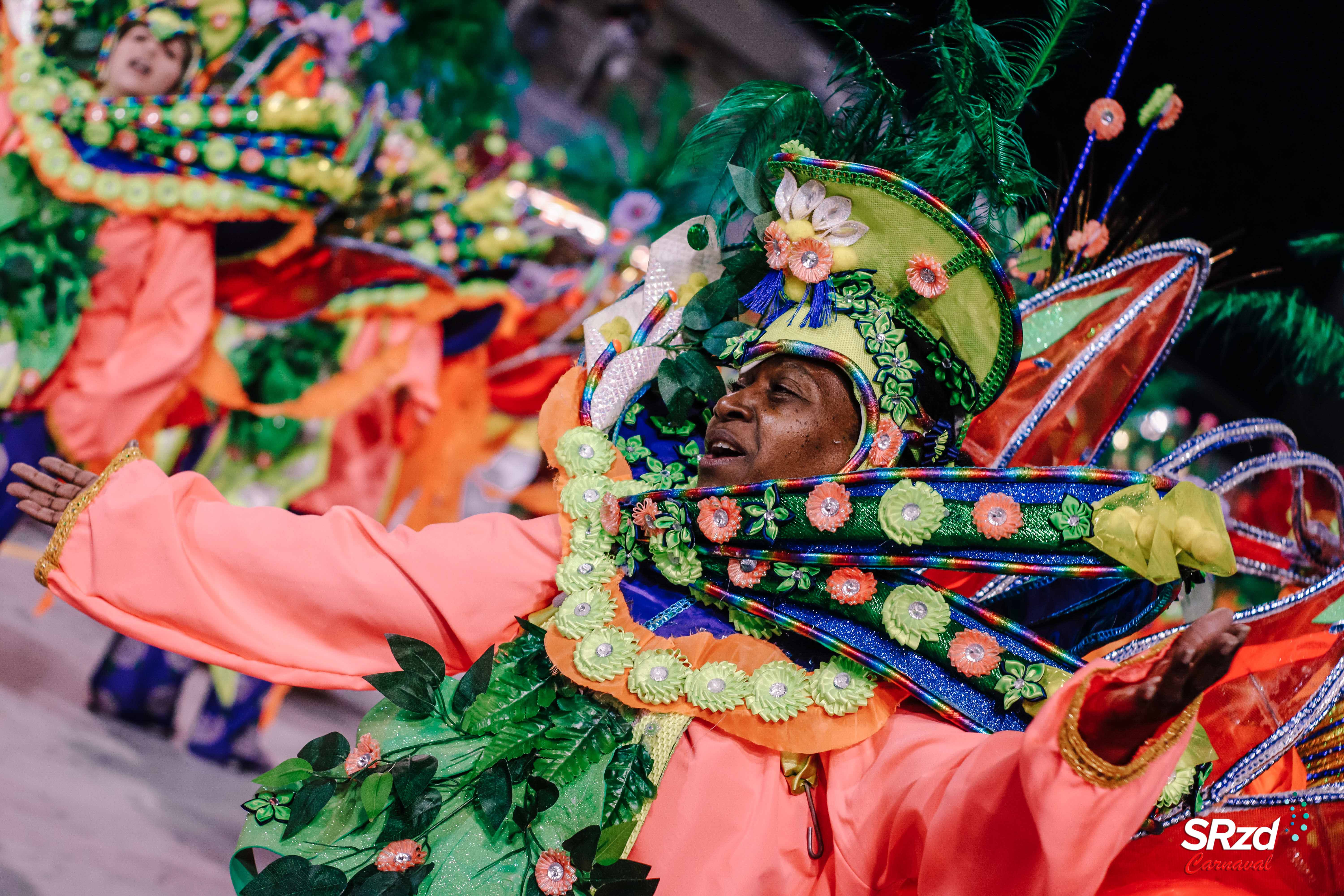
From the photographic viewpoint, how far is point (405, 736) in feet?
5.41

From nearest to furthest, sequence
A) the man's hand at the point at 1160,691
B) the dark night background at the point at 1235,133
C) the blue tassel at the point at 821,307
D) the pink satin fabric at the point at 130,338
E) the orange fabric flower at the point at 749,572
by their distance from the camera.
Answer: the man's hand at the point at 1160,691 → the orange fabric flower at the point at 749,572 → the blue tassel at the point at 821,307 → the dark night background at the point at 1235,133 → the pink satin fabric at the point at 130,338

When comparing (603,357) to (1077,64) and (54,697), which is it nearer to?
(1077,64)

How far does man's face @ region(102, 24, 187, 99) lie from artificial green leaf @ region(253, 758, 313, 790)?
2.91 metres

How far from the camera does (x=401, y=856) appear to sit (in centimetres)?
150

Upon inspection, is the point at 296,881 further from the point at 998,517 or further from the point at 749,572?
the point at 998,517

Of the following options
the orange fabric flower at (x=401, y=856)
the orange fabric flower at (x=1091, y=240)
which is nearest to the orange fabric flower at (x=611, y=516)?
the orange fabric flower at (x=401, y=856)

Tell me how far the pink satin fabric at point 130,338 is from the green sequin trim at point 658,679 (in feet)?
8.58

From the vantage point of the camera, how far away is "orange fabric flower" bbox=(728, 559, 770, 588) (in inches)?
65.9

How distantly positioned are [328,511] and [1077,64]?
5.59ft

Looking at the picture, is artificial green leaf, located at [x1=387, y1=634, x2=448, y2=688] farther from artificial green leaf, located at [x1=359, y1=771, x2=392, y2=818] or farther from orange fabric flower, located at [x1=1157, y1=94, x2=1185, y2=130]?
orange fabric flower, located at [x1=1157, y1=94, x2=1185, y2=130]

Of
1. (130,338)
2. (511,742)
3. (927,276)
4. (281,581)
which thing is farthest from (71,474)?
(130,338)

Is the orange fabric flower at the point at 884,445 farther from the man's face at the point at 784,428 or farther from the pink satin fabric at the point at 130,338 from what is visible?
the pink satin fabric at the point at 130,338

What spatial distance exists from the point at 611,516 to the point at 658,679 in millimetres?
293

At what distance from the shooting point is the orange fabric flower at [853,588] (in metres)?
1.61
